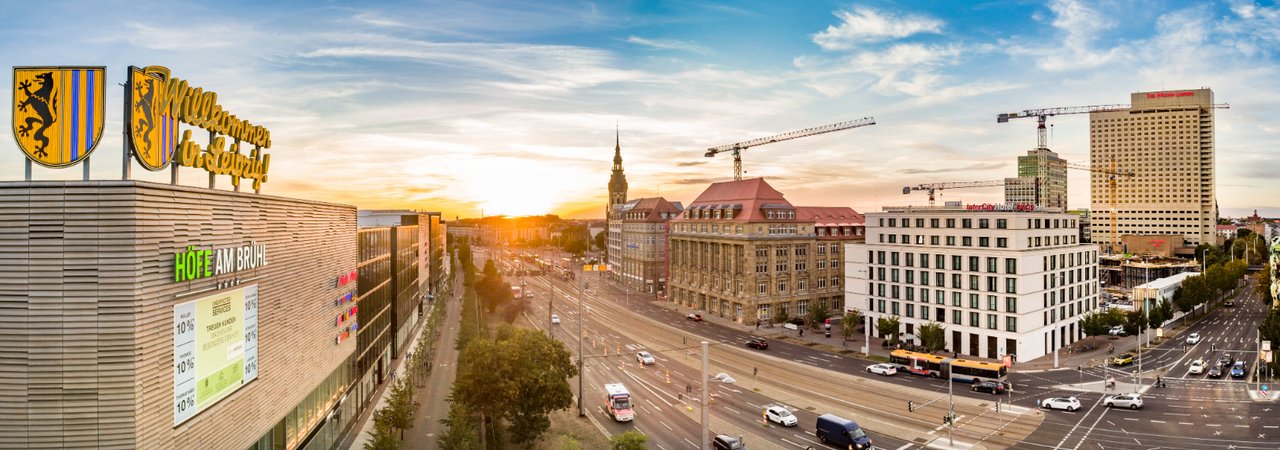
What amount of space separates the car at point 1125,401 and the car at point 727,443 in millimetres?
39163

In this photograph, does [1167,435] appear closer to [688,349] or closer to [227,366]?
[688,349]

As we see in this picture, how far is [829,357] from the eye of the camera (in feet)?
284

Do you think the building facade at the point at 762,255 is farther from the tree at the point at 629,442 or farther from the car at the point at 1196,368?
the tree at the point at 629,442

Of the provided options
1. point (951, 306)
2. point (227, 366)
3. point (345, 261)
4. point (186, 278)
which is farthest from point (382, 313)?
Result: point (951, 306)

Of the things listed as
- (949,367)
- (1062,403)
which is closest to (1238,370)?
(1062,403)

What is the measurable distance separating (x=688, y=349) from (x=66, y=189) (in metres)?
75.6

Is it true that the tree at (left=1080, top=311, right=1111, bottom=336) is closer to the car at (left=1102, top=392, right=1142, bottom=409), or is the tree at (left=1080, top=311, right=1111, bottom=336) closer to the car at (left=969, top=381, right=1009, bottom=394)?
the car at (left=1102, top=392, right=1142, bottom=409)

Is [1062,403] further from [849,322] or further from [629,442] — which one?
[629,442]

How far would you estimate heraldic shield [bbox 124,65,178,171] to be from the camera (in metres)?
25.3

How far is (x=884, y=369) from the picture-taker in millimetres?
76312

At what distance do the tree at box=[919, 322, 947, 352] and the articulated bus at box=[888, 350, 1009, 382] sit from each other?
6801mm

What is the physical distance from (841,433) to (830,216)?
87.7 metres

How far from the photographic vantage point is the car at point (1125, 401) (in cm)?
6131

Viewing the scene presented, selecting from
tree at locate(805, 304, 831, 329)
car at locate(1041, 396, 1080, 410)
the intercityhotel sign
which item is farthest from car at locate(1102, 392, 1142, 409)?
the intercityhotel sign
